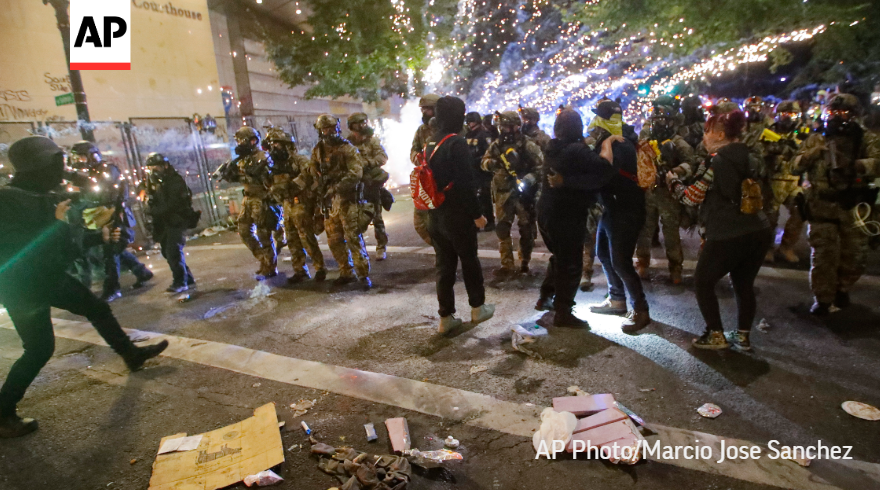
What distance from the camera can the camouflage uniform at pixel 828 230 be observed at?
4137 millimetres

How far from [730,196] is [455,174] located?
2.12 m

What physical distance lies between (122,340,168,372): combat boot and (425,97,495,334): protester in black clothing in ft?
9.17

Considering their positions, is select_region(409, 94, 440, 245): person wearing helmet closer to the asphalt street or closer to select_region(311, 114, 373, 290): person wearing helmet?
select_region(311, 114, 373, 290): person wearing helmet

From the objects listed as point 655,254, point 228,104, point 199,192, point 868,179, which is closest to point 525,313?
point 655,254

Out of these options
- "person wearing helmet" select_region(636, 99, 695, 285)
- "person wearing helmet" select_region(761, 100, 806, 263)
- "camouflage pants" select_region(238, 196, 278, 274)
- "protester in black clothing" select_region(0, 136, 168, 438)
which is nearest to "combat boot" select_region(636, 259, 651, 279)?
"person wearing helmet" select_region(636, 99, 695, 285)

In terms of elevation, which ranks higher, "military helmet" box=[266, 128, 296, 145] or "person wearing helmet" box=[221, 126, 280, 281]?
"military helmet" box=[266, 128, 296, 145]

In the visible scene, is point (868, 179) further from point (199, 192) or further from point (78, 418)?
point (199, 192)

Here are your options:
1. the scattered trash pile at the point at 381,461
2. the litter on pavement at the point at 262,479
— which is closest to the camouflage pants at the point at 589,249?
the scattered trash pile at the point at 381,461

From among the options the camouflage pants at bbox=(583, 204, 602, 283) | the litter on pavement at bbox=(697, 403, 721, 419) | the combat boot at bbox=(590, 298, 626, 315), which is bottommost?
the litter on pavement at bbox=(697, 403, 721, 419)

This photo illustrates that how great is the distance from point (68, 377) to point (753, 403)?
5825 millimetres

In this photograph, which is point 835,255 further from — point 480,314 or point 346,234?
point 346,234

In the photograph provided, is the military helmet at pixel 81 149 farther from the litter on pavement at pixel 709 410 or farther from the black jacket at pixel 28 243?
the litter on pavement at pixel 709 410

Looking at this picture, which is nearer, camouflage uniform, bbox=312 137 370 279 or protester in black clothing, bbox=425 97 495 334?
protester in black clothing, bbox=425 97 495 334

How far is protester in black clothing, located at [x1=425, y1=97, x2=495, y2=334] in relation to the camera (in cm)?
410
